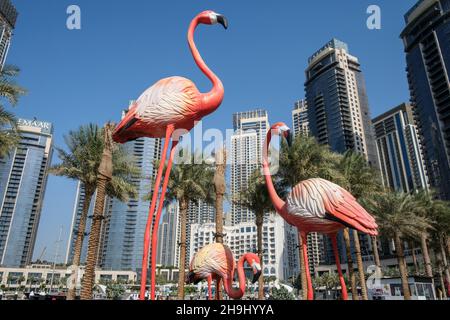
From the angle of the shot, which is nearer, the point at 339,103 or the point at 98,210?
the point at 98,210

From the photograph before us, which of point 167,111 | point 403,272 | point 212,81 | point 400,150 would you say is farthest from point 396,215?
point 400,150

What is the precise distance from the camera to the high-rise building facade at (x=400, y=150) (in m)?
125

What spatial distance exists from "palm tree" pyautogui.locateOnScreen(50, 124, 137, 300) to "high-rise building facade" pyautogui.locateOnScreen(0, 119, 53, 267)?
100709mm

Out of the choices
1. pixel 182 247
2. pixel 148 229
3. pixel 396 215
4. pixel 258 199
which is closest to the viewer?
pixel 148 229

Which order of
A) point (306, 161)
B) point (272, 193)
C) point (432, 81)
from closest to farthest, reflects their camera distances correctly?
point (272, 193)
point (306, 161)
point (432, 81)

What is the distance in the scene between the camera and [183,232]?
21578 millimetres

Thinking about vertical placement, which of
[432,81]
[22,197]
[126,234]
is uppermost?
[432,81]

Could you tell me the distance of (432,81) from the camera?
87.2 meters

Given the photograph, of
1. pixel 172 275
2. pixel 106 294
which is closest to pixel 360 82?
pixel 172 275

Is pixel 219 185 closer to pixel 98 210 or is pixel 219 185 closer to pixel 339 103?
pixel 98 210

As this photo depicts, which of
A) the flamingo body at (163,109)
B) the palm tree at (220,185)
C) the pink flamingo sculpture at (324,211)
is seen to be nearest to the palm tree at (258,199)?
the palm tree at (220,185)

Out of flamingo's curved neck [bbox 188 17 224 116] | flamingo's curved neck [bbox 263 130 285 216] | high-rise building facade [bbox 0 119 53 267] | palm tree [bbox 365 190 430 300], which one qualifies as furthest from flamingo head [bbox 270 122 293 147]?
high-rise building facade [bbox 0 119 53 267]

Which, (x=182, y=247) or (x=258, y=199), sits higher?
(x=258, y=199)

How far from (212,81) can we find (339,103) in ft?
369
